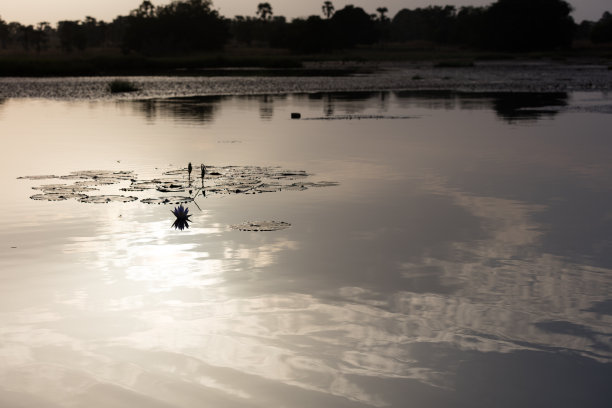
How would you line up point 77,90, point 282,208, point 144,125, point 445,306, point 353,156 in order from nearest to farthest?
point 445,306
point 282,208
point 353,156
point 144,125
point 77,90

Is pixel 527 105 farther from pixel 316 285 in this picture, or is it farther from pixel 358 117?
pixel 316 285

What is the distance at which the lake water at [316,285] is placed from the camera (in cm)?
612

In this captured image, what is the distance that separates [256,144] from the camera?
2142 cm

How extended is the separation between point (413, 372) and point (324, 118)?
2408 centimetres

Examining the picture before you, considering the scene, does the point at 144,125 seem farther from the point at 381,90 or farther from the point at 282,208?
the point at 381,90

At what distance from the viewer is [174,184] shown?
14.5 m

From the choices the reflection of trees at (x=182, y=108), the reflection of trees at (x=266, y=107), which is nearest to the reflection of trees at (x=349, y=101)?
the reflection of trees at (x=266, y=107)

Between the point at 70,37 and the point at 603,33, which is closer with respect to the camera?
the point at 603,33

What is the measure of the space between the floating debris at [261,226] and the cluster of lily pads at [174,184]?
211cm

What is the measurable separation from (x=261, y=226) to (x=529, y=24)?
12317 cm

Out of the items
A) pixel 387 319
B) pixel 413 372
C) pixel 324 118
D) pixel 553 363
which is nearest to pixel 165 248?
pixel 387 319

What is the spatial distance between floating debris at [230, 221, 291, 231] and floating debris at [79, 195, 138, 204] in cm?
276

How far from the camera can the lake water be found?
6.12 metres

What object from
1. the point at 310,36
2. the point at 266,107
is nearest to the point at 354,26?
the point at 310,36
